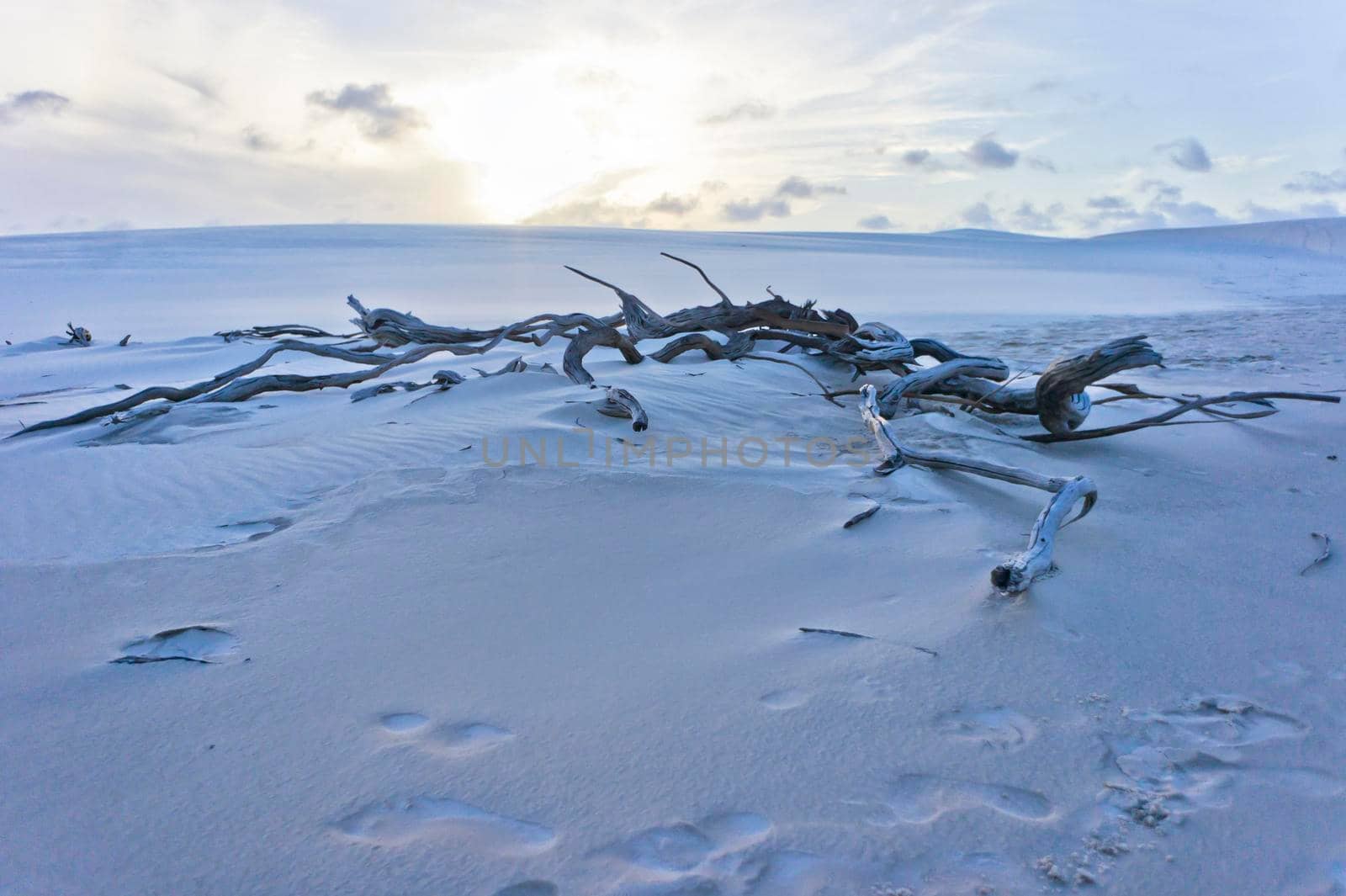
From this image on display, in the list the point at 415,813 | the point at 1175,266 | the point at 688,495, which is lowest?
the point at 415,813

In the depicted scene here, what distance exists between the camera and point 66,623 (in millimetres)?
2086

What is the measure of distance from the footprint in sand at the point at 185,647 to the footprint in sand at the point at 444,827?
2.37 feet

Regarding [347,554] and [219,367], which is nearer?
[347,554]

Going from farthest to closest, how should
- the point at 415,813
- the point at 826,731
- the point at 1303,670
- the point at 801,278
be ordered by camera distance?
the point at 801,278
the point at 1303,670
the point at 826,731
the point at 415,813

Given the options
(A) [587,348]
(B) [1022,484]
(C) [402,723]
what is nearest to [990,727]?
(C) [402,723]

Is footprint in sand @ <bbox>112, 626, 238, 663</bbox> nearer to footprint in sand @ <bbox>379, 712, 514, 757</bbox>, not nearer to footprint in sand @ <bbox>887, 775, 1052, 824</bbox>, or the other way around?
footprint in sand @ <bbox>379, 712, 514, 757</bbox>

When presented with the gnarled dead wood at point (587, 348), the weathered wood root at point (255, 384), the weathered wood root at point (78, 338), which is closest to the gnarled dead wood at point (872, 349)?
the gnarled dead wood at point (587, 348)

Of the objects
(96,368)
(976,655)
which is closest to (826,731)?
(976,655)

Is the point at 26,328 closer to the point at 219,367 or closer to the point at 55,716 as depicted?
the point at 219,367

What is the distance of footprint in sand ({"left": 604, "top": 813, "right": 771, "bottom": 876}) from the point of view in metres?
1.29

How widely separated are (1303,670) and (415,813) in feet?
5.86

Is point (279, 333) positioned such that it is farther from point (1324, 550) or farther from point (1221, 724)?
point (1221, 724)

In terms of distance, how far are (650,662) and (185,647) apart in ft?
3.43

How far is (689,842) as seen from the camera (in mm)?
1331
